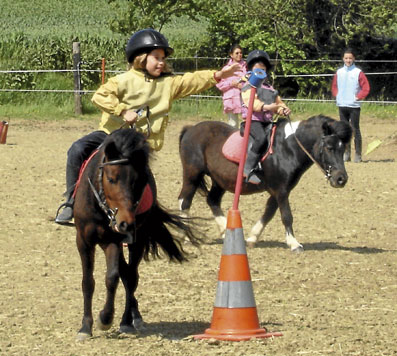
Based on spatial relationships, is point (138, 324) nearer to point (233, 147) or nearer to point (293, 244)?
point (293, 244)

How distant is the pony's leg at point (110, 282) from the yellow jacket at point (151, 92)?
109 centimetres

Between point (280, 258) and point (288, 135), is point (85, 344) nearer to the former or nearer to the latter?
point (280, 258)

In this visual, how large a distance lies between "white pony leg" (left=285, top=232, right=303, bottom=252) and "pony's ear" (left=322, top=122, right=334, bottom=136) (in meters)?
1.08

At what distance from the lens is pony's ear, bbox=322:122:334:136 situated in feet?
31.7

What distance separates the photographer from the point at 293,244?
9.65m

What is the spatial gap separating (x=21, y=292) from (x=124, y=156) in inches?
91.0


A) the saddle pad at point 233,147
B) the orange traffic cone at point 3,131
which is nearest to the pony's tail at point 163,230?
the saddle pad at point 233,147

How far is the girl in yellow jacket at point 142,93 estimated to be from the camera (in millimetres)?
6879

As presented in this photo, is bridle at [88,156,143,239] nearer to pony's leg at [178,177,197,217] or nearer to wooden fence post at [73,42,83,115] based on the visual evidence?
pony's leg at [178,177,197,217]

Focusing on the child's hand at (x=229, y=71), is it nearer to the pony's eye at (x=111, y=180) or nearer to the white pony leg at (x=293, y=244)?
the pony's eye at (x=111, y=180)

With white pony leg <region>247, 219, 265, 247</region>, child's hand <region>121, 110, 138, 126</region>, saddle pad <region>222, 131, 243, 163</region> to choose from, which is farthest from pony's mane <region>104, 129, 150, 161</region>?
saddle pad <region>222, 131, 243, 163</region>

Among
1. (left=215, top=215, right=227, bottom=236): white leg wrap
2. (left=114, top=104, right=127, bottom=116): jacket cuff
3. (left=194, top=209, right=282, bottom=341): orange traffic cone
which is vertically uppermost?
(left=114, top=104, right=127, bottom=116): jacket cuff

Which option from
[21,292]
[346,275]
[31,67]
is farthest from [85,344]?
[31,67]

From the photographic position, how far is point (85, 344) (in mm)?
6070
